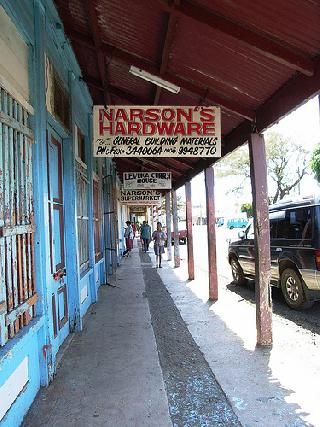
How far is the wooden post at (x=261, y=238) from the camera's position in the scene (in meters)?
5.50

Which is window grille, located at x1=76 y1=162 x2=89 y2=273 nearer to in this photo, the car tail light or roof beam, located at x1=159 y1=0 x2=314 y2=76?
roof beam, located at x1=159 y1=0 x2=314 y2=76

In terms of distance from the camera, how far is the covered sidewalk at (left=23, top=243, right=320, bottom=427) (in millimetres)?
3607

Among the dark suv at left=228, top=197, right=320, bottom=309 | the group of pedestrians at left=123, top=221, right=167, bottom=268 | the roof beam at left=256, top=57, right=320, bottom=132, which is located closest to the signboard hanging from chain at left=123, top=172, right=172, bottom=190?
the group of pedestrians at left=123, top=221, right=167, bottom=268

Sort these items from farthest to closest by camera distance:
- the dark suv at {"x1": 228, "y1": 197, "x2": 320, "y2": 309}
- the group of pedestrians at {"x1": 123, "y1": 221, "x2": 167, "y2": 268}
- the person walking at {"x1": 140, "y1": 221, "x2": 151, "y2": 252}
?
the person walking at {"x1": 140, "y1": 221, "x2": 151, "y2": 252} < the group of pedestrians at {"x1": 123, "y1": 221, "x2": 167, "y2": 268} < the dark suv at {"x1": 228, "y1": 197, "x2": 320, "y2": 309}

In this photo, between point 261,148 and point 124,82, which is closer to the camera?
point 261,148

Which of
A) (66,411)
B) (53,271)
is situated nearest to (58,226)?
(53,271)

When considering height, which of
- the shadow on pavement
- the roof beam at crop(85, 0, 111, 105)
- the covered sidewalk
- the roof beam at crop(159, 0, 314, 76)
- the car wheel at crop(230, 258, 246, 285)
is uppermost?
the roof beam at crop(85, 0, 111, 105)

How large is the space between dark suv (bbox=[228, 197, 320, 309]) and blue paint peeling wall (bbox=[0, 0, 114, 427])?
12.4ft

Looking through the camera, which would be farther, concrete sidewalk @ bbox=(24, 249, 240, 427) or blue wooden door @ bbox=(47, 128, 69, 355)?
blue wooden door @ bbox=(47, 128, 69, 355)

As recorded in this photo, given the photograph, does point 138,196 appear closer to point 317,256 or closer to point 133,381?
point 317,256

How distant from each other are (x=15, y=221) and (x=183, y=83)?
3.00 meters

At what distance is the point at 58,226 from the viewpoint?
18.3 ft

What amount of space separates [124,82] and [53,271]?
3361mm

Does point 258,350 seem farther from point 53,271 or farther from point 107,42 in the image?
point 107,42
